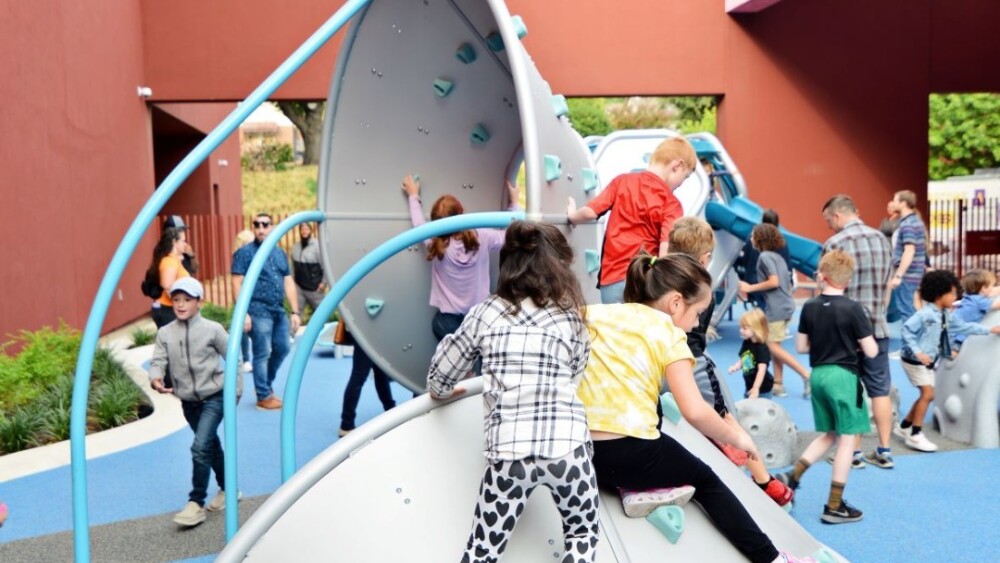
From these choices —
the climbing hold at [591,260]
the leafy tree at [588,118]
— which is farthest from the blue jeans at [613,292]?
the leafy tree at [588,118]

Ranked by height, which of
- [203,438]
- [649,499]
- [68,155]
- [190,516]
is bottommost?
[190,516]

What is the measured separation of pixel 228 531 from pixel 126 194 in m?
11.8

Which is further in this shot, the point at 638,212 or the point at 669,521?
the point at 638,212

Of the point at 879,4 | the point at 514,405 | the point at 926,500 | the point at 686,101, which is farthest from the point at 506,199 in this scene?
the point at 686,101

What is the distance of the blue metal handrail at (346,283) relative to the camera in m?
4.56

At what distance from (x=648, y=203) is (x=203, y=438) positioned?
8.59ft

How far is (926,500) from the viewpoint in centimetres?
577

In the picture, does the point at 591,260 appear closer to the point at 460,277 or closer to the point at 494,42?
the point at 460,277

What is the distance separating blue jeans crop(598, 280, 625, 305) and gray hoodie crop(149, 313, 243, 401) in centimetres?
195

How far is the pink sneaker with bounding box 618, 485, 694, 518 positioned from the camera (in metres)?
3.40

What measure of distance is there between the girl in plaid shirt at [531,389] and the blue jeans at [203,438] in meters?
2.65

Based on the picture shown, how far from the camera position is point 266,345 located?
8633 mm

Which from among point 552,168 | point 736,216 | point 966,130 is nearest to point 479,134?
point 552,168

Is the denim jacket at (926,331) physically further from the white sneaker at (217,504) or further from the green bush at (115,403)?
the green bush at (115,403)
